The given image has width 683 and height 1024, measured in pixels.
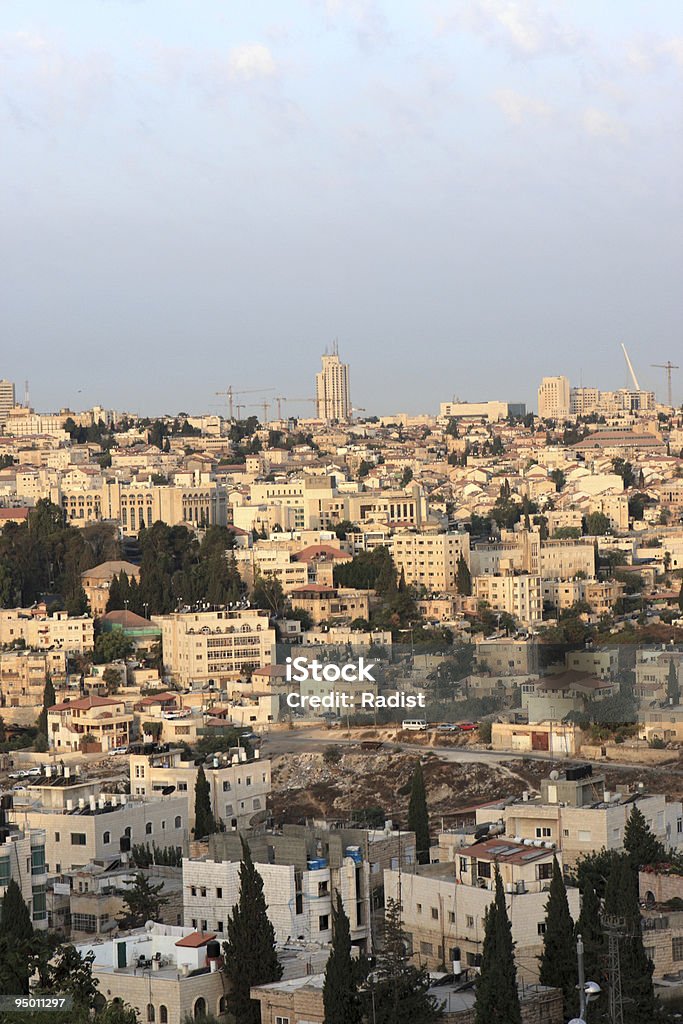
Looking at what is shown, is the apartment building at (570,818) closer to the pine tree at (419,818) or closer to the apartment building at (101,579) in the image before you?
the pine tree at (419,818)

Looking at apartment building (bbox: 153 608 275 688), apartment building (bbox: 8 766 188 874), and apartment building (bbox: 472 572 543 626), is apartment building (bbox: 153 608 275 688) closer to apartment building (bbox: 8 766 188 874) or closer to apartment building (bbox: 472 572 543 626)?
apartment building (bbox: 472 572 543 626)

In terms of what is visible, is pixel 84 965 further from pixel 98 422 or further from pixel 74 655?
pixel 98 422

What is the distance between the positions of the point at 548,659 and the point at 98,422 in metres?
68.8

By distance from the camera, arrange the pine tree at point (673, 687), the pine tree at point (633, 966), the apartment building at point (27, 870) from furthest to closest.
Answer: the pine tree at point (673, 687) → the apartment building at point (27, 870) → the pine tree at point (633, 966)

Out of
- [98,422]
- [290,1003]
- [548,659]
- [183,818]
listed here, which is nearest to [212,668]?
[548,659]

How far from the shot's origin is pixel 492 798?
40.6 m

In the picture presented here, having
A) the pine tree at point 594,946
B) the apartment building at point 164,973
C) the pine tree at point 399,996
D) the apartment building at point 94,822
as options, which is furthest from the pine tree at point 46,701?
the pine tree at point 399,996

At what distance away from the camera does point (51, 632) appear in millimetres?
56969

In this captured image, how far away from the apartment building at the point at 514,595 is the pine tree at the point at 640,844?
115 ft

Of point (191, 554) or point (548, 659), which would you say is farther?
point (191, 554)

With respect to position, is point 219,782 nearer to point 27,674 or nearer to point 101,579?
point 27,674

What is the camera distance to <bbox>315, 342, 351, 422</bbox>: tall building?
486ft

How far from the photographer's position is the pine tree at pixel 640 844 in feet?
83.4

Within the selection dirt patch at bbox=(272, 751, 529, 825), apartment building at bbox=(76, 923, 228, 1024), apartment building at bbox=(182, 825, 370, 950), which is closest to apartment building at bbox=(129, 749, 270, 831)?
dirt patch at bbox=(272, 751, 529, 825)
